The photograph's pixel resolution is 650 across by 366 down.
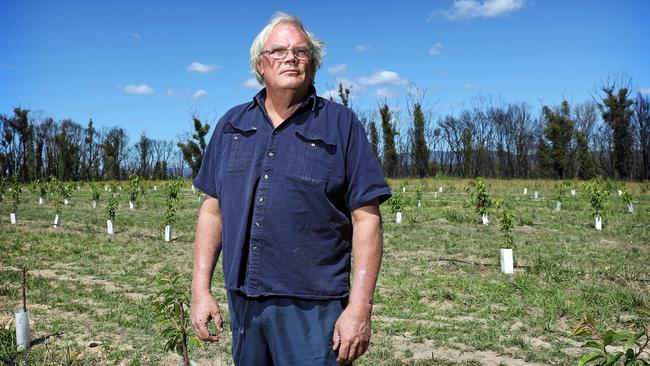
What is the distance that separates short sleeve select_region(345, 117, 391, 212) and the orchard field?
953 mm

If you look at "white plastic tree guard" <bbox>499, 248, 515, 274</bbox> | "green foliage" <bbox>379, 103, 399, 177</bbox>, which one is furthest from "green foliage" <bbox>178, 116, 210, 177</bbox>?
"white plastic tree guard" <bbox>499, 248, 515, 274</bbox>

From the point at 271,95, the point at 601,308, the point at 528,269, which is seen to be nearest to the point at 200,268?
the point at 271,95

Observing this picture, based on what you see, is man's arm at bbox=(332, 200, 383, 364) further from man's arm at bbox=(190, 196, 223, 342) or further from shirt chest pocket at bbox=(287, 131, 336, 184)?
man's arm at bbox=(190, 196, 223, 342)

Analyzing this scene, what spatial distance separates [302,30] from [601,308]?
5.26 meters

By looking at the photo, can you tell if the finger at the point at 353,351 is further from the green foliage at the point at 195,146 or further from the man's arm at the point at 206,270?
the green foliage at the point at 195,146

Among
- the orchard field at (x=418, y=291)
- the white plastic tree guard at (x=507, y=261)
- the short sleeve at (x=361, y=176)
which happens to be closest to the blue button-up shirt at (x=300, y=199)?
the short sleeve at (x=361, y=176)

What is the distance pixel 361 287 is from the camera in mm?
1817

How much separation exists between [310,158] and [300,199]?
150 mm

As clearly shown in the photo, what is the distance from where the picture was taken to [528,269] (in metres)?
8.04

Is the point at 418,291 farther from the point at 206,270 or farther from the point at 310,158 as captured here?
the point at 310,158

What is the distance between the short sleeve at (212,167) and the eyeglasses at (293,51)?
38 centimetres

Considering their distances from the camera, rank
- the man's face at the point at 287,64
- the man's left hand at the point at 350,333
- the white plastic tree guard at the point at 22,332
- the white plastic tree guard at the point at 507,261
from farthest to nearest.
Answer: the white plastic tree guard at the point at 507,261, the white plastic tree guard at the point at 22,332, the man's face at the point at 287,64, the man's left hand at the point at 350,333

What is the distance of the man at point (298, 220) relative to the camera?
5.97 feet

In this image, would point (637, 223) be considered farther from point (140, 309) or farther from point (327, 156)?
point (327, 156)
